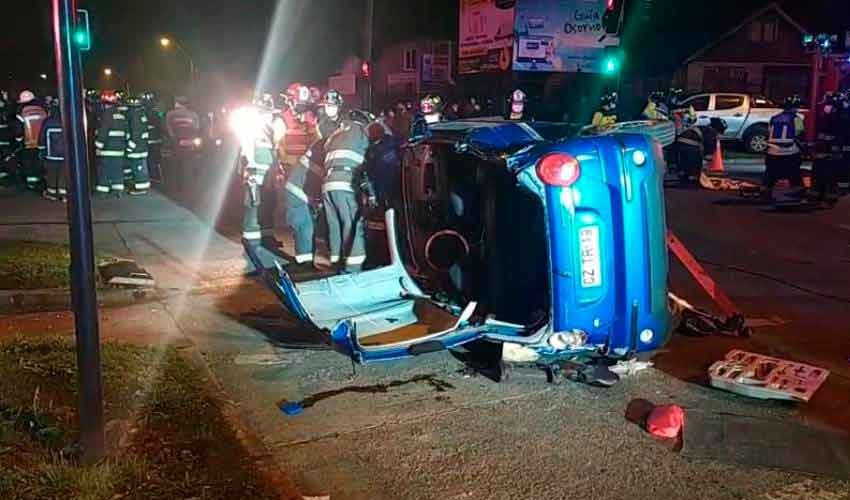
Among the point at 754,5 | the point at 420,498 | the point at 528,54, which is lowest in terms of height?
the point at 420,498

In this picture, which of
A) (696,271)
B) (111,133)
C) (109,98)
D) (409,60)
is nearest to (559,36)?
(409,60)

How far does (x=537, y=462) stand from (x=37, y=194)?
13.7 meters

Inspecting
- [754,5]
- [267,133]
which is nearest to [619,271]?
[267,133]

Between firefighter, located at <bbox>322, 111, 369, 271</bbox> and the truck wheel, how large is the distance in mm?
21543

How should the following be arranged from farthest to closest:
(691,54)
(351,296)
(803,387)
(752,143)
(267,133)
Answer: (691,54)
(752,143)
(267,133)
(351,296)
(803,387)

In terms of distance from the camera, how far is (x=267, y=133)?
34.1 ft

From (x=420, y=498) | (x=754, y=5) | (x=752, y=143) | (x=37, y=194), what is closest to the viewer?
(x=420, y=498)

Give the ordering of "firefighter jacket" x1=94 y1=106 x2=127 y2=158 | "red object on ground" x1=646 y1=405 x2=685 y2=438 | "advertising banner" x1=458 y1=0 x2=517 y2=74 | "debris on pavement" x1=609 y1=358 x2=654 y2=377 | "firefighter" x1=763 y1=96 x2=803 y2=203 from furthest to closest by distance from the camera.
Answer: "advertising banner" x1=458 y1=0 x2=517 y2=74 → "firefighter" x1=763 y1=96 x2=803 y2=203 → "firefighter jacket" x1=94 y1=106 x2=127 y2=158 → "debris on pavement" x1=609 y1=358 x2=654 y2=377 → "red object on ground" x1=646 y1=405 x2=685 y2=438

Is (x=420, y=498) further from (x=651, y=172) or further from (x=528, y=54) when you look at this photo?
(x=528, y=54)

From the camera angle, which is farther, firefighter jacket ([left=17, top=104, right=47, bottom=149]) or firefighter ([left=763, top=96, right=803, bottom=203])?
firefighter jacket ([left=17, top=104, right=47, bottom=149])

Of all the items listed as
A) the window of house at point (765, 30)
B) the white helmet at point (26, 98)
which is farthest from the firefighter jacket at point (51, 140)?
the window of house at point (765, 30)

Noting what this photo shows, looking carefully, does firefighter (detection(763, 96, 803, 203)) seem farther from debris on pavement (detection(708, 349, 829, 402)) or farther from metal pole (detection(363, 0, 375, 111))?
debris on pavement (detection(708, 349, 829, 402))

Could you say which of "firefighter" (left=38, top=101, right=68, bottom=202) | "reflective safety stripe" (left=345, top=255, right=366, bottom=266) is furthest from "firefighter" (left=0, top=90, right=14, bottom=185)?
"reflective safety stripe" (left=345, top=255, right=366, bottom=266)

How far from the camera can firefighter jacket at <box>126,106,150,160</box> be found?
615 inches
